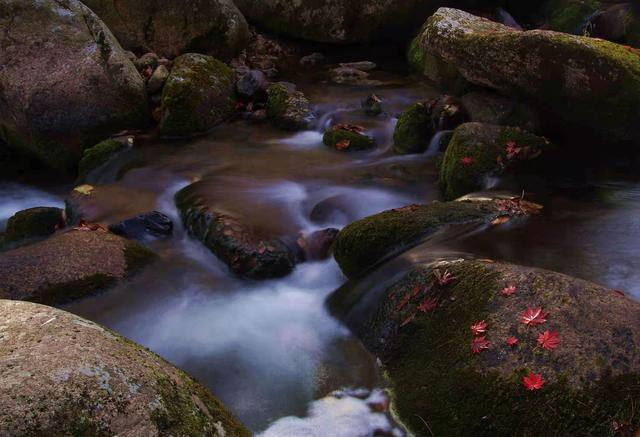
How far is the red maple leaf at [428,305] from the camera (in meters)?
4.18

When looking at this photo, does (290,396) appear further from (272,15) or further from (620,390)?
(272,15)

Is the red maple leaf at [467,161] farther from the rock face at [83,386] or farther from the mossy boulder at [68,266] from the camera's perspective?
the rock face at [83,386]

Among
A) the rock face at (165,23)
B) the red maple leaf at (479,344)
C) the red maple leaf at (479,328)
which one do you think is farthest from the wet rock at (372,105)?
the red maple leaf at (479,344)

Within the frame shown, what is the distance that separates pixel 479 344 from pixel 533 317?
1.24ft

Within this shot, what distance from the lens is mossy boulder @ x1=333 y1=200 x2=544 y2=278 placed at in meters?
5.23

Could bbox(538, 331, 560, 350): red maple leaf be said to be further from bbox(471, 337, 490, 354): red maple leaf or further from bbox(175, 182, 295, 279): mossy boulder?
bbox(175, 182, 295, 279): mossy boulder

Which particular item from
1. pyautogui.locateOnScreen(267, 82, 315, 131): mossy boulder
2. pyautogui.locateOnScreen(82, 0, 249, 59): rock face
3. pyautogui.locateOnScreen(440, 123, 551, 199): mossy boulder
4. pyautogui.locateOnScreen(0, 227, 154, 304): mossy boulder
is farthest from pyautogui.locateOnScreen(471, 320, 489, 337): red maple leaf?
pyautogui.locateOnScreen(82, 0, 249, 59): rock face

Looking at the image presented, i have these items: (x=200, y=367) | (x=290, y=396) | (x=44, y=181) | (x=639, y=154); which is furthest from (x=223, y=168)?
(x=639, y=154)

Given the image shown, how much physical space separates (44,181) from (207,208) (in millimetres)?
4165

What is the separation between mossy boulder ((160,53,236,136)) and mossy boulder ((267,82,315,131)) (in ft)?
2.66

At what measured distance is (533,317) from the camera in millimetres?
3625

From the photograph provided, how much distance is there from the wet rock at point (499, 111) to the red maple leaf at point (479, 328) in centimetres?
434

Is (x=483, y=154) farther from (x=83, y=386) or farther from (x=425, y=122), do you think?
(x=83, y=386)

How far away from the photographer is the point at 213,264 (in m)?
6.15
